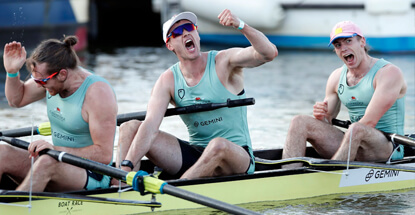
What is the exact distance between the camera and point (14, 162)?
5.87 metres

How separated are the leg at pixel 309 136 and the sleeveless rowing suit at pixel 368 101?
318 mm

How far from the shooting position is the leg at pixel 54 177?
552 centimetres

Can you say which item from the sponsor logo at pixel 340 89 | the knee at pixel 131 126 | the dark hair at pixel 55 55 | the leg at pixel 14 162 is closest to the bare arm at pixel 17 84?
the dark hair at pixel 55 55

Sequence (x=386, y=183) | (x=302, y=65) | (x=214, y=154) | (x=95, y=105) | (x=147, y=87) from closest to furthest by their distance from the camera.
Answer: (x=95, y=105)
(x=214, y=154)
(x=386, y=183)
(x=147, y=87)
(x=302, y=65)

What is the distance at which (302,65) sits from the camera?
18.5 metres

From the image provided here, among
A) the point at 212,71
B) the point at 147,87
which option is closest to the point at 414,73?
the point at 147,87

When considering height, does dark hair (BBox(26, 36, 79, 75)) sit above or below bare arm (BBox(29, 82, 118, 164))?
above

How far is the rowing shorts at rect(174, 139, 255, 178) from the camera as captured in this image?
6.57 meters

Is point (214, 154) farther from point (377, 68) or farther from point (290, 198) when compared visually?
point (377, 68)

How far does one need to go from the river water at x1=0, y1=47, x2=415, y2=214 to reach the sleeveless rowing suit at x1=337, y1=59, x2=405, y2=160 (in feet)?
2.26

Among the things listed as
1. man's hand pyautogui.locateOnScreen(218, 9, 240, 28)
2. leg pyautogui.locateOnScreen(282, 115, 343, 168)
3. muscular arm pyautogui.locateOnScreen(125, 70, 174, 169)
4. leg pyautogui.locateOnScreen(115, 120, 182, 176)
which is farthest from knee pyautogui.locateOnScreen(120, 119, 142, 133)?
leg pyautogui.locateOnScreen(282, 115, 343, 168)

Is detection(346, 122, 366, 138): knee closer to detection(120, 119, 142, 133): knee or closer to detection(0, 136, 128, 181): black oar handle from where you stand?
detection(120, 119, 142, 133): knee

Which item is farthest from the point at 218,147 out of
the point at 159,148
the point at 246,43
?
the point at 246,43

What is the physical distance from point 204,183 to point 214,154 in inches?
10.7
